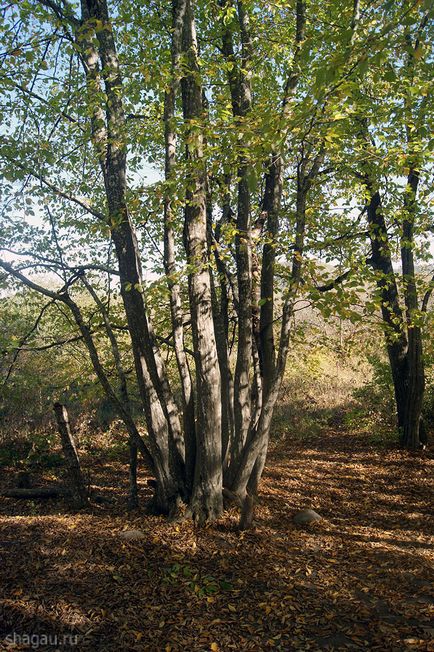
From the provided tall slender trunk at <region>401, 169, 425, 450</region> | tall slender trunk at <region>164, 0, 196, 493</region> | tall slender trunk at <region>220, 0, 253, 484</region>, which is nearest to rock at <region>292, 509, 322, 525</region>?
tall slender trunk at <region>220, 0, 253, 484</region>

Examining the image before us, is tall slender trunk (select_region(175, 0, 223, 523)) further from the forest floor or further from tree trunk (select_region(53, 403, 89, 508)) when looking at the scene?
tree trunk (select_region(53, 403, 89, 508))

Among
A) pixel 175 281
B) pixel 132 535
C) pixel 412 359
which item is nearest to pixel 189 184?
pixel 175 281

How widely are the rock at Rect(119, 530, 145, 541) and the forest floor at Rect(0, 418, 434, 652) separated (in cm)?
6

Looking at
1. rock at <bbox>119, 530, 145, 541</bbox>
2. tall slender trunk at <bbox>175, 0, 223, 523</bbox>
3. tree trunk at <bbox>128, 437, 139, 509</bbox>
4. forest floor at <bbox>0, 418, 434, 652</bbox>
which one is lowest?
forest floor at <bbox>0, 418, 434, 652</bbox>

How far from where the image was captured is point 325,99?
140 inches

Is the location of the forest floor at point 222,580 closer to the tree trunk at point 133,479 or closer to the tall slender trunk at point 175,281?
the tree trunk at point 133,479

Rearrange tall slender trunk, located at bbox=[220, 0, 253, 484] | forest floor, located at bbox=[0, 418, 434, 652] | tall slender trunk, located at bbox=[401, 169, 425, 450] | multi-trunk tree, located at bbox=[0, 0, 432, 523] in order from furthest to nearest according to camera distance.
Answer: tall slender trunk, located at bbox=[401, 169, 425, 450] < tall slender trunk, located at bbox=[220, 0, 253, 484] < multi-trunk tree, located at bbox=[0, 0, 432, 523] < forest floor, located at bbox=[0, 418, 434, 652]

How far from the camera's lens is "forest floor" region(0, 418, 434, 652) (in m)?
3.38

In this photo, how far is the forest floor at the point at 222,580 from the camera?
3.38m

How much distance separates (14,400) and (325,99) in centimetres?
963

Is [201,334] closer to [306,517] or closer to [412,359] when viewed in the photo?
[306,517]

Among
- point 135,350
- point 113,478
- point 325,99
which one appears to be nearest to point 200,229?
point 135,350

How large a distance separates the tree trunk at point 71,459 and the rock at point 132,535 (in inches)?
55.3

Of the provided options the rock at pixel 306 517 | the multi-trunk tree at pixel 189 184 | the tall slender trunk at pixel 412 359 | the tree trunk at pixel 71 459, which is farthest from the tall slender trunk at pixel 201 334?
the tall slender trunk at pixel 412 359
